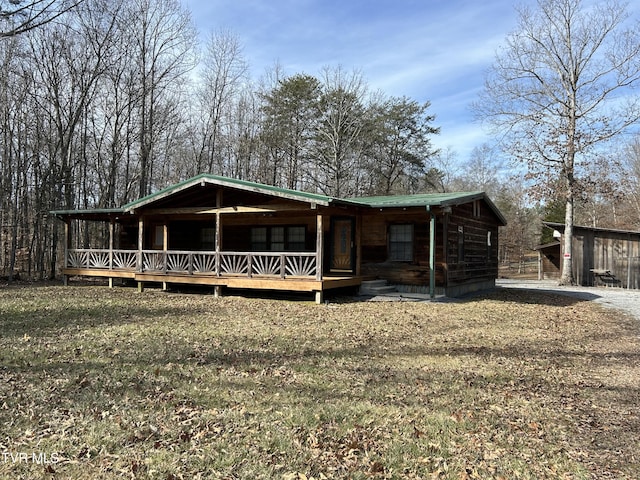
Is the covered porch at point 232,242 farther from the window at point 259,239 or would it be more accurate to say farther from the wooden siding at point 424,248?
the wooden siding at point 424,248

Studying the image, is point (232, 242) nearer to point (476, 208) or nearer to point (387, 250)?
point (387, 250)

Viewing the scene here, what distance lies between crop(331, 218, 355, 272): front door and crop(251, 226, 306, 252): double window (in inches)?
51.1

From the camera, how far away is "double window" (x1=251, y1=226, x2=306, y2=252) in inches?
672

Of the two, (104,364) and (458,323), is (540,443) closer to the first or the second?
(104,364)

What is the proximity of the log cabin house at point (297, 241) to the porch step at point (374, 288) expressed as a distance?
0.35m

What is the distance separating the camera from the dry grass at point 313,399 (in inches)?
143

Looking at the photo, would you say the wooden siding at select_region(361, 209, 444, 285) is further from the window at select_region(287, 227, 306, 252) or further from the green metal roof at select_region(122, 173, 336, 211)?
the green metal roof at select_region(122, 173, 336, 211)

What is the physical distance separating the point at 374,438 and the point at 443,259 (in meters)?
11.5

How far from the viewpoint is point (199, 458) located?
3.65 meters

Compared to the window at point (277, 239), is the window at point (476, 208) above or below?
above

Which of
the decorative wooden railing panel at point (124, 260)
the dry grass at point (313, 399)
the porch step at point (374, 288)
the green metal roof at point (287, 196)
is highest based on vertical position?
the green metal roof at point (287, 196)

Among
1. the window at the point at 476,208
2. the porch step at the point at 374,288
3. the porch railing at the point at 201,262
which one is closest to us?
the porch railing at the point at 201,262

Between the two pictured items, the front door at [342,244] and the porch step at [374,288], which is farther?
the front door at [342,244]

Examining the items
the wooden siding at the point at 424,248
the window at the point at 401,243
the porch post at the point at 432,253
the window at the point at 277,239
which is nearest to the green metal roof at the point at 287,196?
the porch post at the point at 432,253
